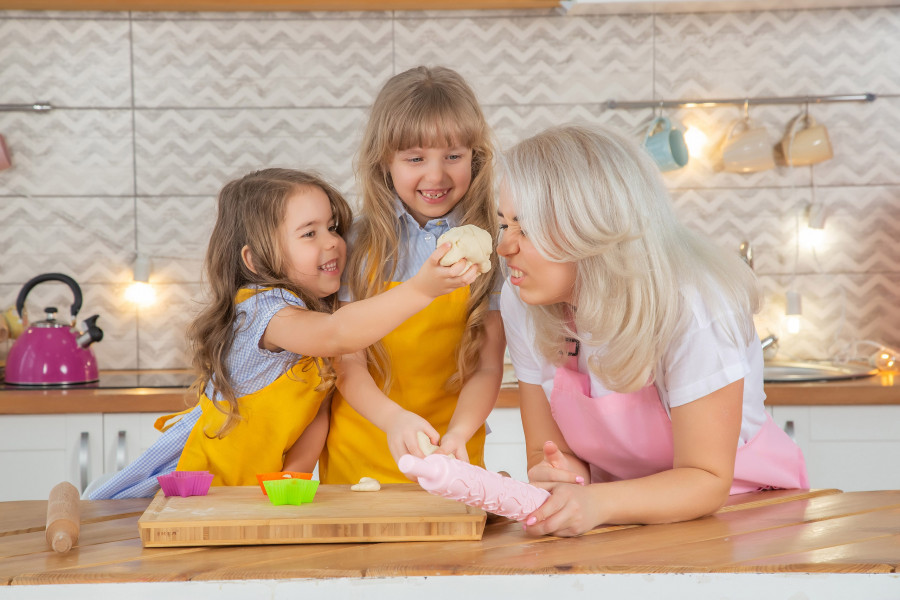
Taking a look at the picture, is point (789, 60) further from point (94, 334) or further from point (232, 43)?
point (94, 334)

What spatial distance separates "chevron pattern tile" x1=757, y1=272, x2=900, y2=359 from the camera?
258cm

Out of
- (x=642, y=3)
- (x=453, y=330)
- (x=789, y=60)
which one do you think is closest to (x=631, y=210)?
(x=453, y=330)

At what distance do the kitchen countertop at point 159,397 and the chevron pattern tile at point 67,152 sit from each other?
649mm

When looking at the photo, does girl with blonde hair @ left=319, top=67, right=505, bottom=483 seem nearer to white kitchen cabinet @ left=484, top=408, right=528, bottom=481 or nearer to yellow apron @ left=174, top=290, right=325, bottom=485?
yellow apron @ left=174, top=290, right=325, bottom=485

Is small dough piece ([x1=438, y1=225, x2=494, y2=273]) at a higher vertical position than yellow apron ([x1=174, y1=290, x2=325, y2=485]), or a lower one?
higher

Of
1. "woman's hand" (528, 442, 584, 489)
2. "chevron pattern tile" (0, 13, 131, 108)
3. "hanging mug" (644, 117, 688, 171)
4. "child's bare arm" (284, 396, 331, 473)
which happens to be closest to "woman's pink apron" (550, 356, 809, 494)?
"woman's hand" (528, 442, 584, 489)

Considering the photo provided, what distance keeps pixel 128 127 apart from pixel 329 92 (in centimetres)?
58

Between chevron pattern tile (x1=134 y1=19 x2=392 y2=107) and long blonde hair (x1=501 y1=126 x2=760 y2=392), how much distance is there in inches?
61.8

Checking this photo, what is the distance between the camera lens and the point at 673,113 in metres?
2.55

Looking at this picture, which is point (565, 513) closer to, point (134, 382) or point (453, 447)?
point (453, 447)

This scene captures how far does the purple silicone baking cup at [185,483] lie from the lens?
98 centimetres

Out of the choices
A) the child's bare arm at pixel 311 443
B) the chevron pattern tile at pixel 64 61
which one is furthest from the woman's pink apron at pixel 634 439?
the chevron pattern tile at pixel 64 61

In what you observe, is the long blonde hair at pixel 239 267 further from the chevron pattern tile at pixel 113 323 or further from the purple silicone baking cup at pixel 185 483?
the chevron pattern tile at pixel 113 323

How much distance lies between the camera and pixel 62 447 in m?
2.06
